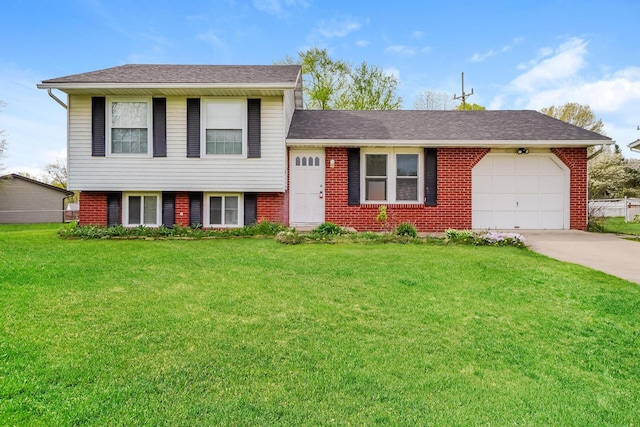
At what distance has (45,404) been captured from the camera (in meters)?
2.20

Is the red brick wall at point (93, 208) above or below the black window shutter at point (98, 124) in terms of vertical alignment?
below

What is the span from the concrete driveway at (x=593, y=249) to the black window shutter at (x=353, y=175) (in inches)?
185

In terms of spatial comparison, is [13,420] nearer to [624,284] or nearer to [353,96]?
[624,284]

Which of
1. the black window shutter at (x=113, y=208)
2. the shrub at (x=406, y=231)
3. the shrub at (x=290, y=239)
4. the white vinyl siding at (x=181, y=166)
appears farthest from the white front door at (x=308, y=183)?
the black window shutter at (x=113, y=208)

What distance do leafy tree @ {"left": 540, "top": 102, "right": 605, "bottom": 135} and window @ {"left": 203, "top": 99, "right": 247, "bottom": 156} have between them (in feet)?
94.6

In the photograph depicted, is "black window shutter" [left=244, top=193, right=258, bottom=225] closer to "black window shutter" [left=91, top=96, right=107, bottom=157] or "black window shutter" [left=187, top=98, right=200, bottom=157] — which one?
"black window shutter" [left=187, top=98, right=200, bottom=157]

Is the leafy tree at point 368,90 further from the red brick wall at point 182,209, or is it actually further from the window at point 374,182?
the red brick wall at point 182,209

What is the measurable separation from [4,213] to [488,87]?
33.0m

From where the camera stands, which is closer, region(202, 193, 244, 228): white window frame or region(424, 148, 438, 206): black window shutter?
region(202, 193, 244, 228): white window frame

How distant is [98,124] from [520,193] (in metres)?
12.6

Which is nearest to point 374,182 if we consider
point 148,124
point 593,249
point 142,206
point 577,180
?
point 593,249

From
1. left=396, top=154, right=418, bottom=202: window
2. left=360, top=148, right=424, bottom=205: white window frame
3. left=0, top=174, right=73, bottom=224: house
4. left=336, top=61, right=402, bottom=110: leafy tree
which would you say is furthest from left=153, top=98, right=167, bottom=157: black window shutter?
left=0, top=174, right=73, bottom=224: house

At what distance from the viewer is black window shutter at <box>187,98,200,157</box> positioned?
9.93 meters

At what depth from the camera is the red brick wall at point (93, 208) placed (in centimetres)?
1011
